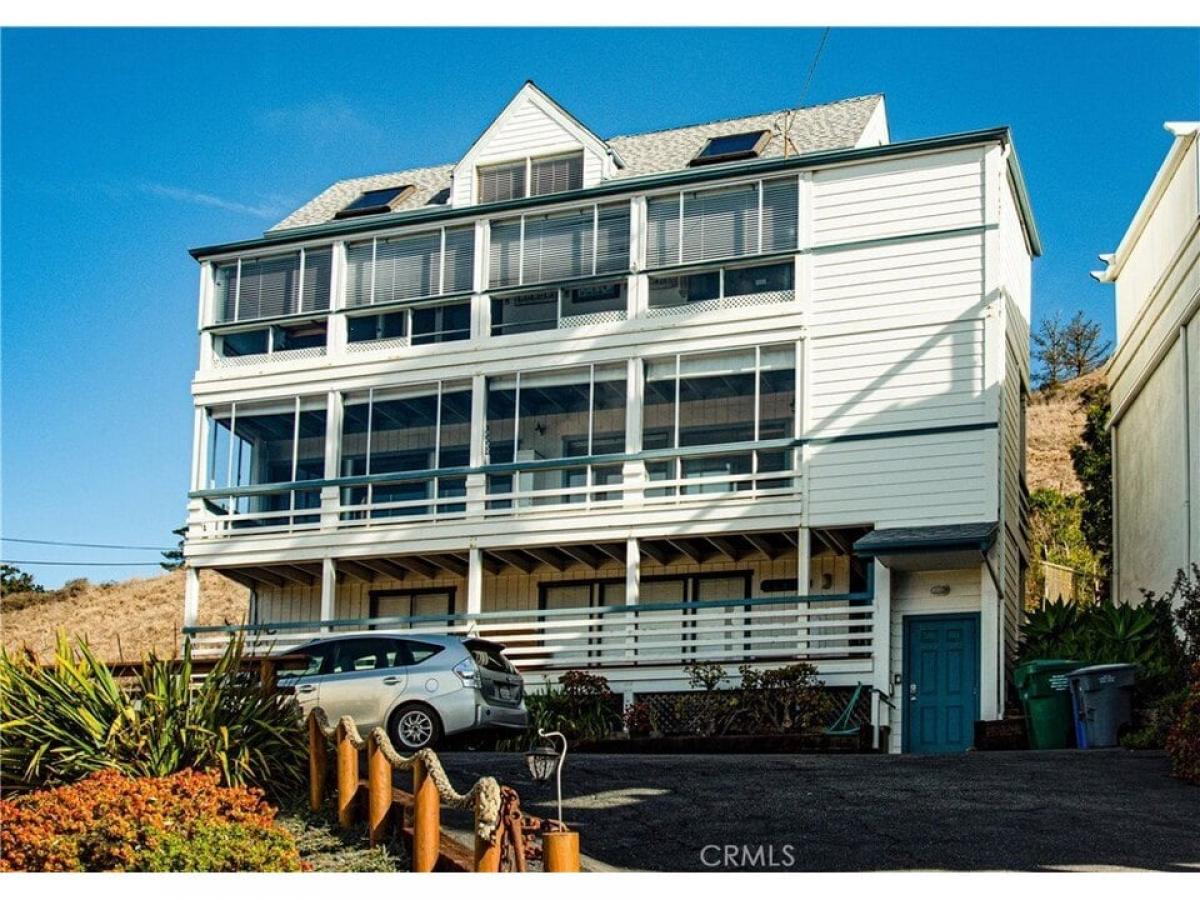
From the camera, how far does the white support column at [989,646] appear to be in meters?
25.4

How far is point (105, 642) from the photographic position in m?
34.5

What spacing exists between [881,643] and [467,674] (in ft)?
24.8

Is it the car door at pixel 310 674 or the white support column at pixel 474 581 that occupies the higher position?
the white support column at pixel 474 581

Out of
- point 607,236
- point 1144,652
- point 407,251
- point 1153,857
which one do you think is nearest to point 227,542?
point 407,251

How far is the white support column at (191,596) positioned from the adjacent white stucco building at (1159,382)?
48.9 ft

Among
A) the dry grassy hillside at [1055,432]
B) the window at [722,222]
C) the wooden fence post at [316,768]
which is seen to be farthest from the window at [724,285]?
the dry grassy hillside at [1055,432]

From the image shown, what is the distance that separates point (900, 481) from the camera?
26.6m

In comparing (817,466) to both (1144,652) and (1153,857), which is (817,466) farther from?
(1153,857)

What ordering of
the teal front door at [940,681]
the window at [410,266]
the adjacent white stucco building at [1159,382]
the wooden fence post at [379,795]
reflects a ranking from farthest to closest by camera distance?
the window at [410,266] → the teal front door at [940,681] → the adjacent white stucco building at [1159,382] → the wooden fence post at [379,795]

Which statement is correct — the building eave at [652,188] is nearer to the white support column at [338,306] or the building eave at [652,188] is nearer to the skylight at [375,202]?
the white support column at [338,306]

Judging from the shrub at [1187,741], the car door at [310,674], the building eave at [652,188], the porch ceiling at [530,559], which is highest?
the building eave at [652,188]

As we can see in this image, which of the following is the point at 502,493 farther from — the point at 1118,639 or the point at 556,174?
the point at 1118,639
